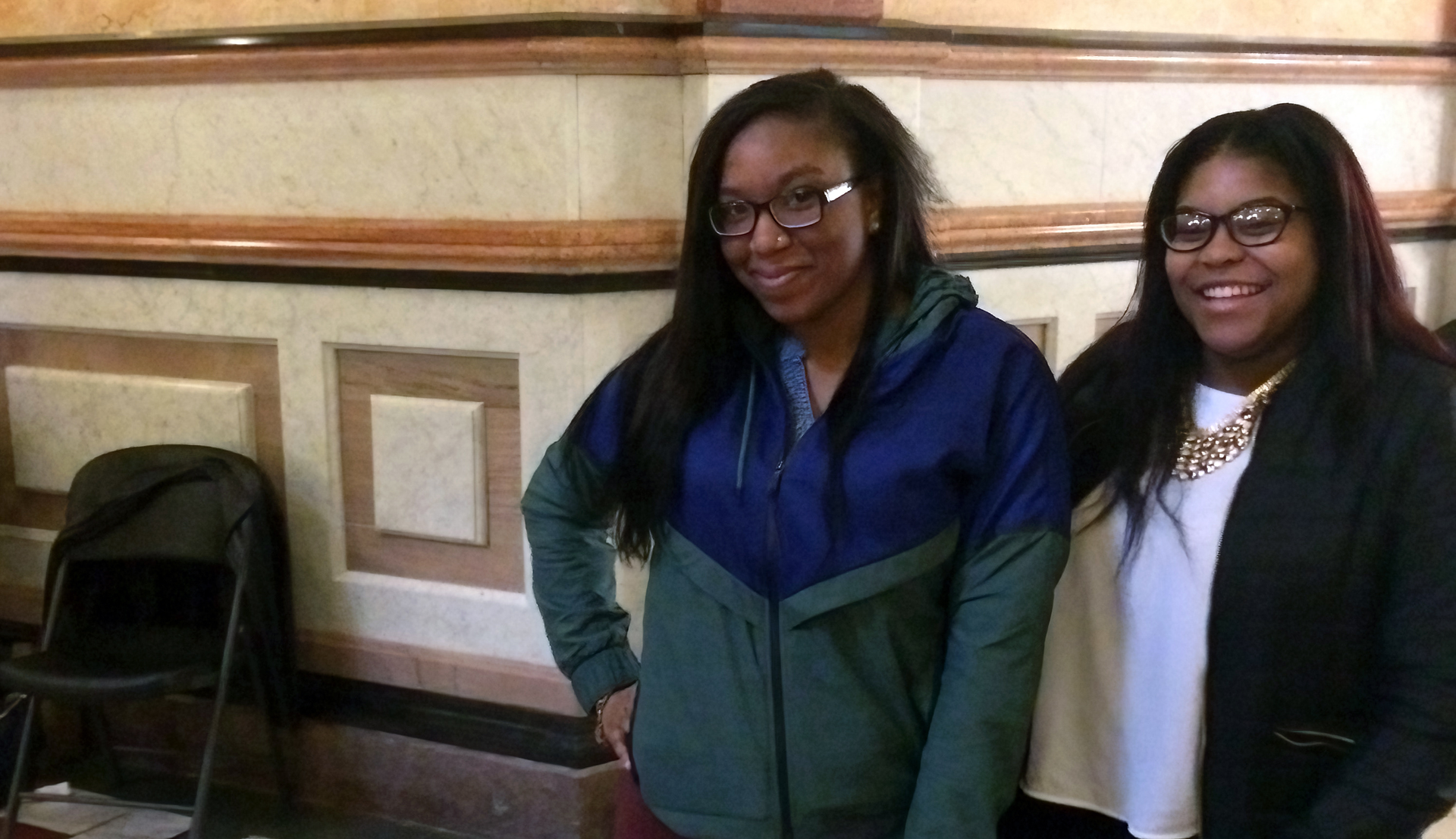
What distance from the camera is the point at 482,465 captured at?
3.01 m

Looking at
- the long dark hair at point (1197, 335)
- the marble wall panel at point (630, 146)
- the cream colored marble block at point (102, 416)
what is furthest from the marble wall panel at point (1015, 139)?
the cream colored marble block at point (102, 416)

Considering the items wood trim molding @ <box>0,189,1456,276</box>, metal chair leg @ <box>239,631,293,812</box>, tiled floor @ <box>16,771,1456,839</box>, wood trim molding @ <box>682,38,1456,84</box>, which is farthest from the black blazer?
metal chair leg @ <box>239,631,293,812</box>

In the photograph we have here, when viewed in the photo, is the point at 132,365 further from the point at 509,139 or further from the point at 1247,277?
the point at 1247,277

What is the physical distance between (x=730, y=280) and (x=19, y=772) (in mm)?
2359

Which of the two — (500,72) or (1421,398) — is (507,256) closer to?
(500,72)

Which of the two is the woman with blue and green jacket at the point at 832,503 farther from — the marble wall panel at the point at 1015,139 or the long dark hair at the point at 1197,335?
the marble wall panel at the point at 1015,139

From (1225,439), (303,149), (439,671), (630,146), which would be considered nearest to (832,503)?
(1225,439)

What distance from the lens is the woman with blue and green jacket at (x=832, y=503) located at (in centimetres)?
138

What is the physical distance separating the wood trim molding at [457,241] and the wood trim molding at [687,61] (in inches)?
13.3

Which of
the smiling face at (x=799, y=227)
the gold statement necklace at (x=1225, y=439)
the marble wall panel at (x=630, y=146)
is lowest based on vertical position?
the gold statement necklace at (x=1225, y=439)

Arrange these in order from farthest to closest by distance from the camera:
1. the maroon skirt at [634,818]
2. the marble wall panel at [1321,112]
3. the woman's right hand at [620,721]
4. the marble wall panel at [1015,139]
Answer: the marble wall panel at [1321,112], the marble wall panel at [1015,139], the woman's right hand at [620,721], the maroon skirt at [634,818]

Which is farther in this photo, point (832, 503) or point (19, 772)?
point (19, 772)

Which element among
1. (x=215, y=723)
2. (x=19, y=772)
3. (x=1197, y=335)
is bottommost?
(x=19, y=772)

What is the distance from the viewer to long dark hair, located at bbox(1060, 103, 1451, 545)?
4.44 feet
